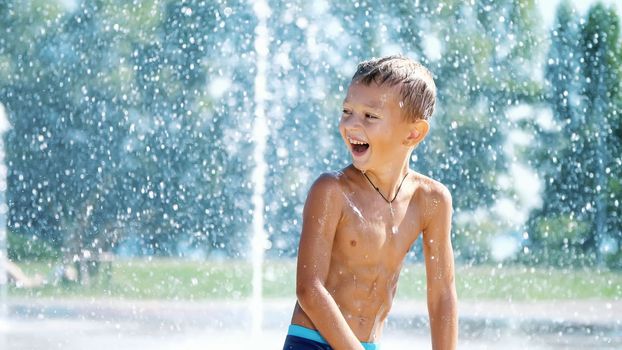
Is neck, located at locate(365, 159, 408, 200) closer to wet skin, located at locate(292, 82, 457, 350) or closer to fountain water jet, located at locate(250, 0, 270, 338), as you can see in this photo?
wet skin, located at locate(292, 82, 457, 350)

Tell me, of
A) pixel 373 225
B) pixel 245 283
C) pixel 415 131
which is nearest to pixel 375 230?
pixel 373 225

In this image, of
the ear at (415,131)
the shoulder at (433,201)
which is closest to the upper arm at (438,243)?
the shoulder at (433,201)

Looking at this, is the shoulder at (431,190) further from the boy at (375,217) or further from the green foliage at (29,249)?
the green foliage at (29,249)

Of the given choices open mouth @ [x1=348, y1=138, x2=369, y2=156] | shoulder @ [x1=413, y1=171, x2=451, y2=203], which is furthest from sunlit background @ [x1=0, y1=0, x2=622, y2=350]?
open mouth @ [x1=348, y1=138, x2=369, y2=156]

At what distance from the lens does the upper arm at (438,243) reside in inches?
104

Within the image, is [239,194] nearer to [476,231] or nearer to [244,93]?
[244,93]

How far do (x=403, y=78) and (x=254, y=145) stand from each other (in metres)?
6.38

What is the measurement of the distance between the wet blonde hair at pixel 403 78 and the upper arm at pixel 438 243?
0.20m

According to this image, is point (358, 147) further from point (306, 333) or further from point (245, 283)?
point (245, 283)

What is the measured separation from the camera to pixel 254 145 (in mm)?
8898

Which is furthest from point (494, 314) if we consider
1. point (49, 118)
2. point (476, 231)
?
point (49, 118)

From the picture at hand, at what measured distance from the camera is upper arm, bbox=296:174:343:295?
2443mm

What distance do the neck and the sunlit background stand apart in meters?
5.51

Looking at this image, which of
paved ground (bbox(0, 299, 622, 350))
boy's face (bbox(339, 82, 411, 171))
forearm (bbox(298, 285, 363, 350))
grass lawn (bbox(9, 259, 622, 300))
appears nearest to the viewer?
forearm (bbox(298, 285, 363, 350))
